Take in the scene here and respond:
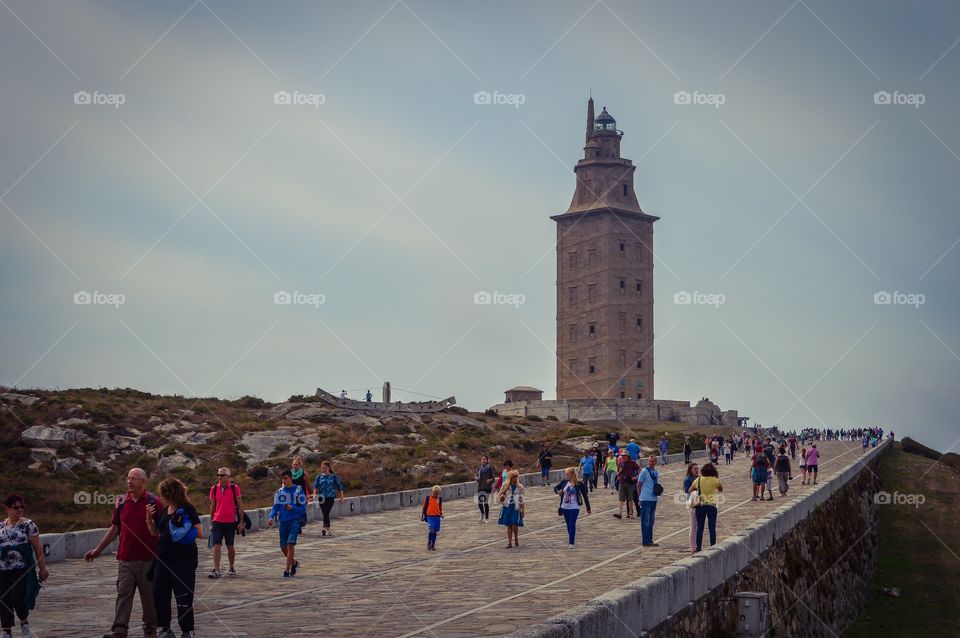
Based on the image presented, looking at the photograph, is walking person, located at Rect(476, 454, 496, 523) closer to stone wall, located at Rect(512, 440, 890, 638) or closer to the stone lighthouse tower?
stone wall, located at Rect(512, 440, 890, 638)

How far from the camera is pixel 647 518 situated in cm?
2166

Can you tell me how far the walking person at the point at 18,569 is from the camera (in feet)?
39.4

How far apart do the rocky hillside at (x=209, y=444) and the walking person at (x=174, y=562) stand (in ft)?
86.5

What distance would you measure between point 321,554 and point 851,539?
707 inches

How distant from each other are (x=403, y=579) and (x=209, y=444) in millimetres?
40099

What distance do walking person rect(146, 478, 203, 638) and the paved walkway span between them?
0.73m

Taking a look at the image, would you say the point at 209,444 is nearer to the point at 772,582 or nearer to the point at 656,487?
the point at 656,487

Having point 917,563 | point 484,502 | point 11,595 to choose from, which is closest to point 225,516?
point 11,595

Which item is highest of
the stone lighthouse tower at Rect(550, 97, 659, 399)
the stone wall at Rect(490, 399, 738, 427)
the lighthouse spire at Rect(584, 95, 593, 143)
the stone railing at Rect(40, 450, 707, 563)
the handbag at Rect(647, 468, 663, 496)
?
the lighthouse spire at Rect(584, 95, 593, 143)

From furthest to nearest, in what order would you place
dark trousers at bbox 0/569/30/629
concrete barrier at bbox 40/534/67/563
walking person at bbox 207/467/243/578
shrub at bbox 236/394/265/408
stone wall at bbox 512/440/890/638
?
shrub at bbox 236/394/265/408 → concrete barrier at bbox 40/534/67/563 → walking person at bbox 207/467/243/578 → dark trousers at bbox 0/569/30/629 → stone wall at bbox 512/440/890/638

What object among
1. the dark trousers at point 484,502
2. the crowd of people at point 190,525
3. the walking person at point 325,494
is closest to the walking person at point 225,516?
Answer: the crowd of people at point 190,525

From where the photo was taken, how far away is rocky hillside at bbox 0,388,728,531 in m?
47.2

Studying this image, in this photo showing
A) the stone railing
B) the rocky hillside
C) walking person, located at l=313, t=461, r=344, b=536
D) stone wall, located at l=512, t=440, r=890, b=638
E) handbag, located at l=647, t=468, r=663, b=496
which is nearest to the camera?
stone wall, located at l=512, t=440, r=890, b=638

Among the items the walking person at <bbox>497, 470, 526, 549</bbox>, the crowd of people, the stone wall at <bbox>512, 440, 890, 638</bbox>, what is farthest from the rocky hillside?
the stone wall at <bbox>512, 440, 890, 638</bbox>
